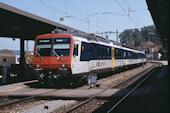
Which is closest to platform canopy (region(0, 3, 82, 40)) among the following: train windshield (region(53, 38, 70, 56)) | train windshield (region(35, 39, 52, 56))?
train windshield (region(35, 39, 52, 56))

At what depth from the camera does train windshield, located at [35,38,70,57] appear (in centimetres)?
1235

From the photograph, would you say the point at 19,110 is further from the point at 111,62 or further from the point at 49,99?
the point at 111,62

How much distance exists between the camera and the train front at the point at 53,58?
12.1m

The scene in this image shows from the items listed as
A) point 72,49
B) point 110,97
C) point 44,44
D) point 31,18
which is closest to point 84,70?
point 72,49

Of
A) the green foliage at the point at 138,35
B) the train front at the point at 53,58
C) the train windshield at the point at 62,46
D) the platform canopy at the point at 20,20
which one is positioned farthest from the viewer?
the green foliage at the point at 138,35

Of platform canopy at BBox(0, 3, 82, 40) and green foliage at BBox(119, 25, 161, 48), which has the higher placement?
green foliage at BBox(119, 25, 161, 48)

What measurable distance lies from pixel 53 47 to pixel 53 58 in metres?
0.67

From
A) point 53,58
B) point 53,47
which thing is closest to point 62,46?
point 53,47

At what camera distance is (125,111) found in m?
7.01

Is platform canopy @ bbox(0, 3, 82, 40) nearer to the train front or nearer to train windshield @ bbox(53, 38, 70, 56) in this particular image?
the train front

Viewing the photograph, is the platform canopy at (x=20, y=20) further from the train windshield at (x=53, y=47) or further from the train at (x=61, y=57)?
the train windshield at (x=53, y=47)

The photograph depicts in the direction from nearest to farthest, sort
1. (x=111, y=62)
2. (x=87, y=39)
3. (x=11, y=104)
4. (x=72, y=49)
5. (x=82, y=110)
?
(x=82, y=110) < (x=11, y=104) < (x=72, y=49) < (x=87, y=39) < (x=111, y=62)

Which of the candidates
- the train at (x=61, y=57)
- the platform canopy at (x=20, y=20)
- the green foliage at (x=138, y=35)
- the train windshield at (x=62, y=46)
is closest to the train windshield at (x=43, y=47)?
the train at (x=61, y=57)

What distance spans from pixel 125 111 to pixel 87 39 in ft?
25.5
